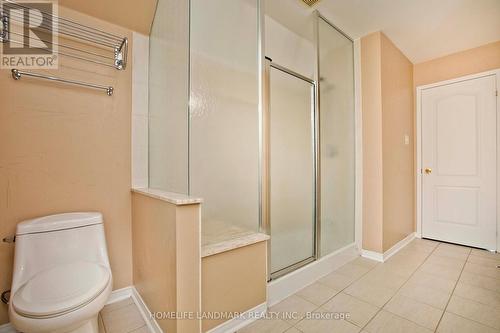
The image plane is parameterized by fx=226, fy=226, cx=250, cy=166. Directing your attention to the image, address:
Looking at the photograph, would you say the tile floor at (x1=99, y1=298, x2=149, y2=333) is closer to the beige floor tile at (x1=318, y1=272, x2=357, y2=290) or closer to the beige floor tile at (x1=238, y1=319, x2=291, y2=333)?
the beige floor tile at (x1=238, y1=319, x2=291, y2=333)

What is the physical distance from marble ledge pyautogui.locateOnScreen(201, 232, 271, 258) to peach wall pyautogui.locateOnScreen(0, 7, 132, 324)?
36.5 inches

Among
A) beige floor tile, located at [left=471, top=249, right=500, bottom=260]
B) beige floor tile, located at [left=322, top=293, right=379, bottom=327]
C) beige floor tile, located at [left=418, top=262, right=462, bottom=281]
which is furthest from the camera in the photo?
beige floor tile, located at [left=471, top=249, right=500, bottom=260]

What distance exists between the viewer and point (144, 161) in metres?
1.90

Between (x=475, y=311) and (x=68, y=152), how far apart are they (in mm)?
3068

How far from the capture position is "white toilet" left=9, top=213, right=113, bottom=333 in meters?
1.01

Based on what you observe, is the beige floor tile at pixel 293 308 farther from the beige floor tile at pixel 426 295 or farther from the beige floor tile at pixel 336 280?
the beige floor tile at pixel 426 295

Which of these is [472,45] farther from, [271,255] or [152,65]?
[152,65]

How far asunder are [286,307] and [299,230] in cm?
80

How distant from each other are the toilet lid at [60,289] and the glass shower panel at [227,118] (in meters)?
0.72

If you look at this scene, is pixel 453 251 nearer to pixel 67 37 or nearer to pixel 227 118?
pixel 227 118

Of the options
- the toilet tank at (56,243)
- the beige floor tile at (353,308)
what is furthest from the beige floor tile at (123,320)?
the beige floor tile at (353,308)

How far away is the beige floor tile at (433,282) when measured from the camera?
6.22 feet

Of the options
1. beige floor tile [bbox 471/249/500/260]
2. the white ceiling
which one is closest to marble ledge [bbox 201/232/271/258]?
the white ceiling

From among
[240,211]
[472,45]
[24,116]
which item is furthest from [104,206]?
[472,45]
